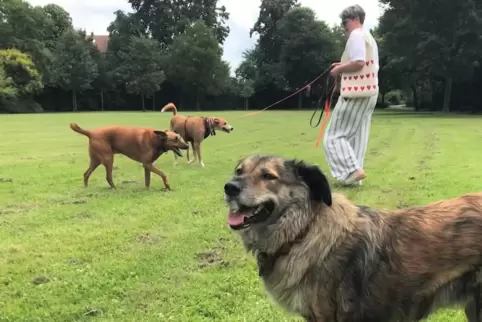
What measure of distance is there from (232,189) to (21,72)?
211 feet

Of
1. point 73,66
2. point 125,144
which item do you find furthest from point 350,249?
point 73,66

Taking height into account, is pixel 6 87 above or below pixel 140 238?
above

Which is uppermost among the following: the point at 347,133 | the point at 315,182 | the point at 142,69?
the point at 142,69

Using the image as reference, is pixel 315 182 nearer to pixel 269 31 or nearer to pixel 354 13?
pixel 354 13

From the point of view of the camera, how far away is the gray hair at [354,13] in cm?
788

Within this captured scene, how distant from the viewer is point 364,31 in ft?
25.8

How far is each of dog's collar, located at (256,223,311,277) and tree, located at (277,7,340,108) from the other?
64.3 meters

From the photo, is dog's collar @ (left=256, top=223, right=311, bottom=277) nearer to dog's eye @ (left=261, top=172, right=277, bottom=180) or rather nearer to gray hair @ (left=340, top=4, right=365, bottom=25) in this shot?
dog's eye @ (left=261, top=172, right=277, bottom=180)

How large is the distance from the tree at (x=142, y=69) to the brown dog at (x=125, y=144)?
55.6 m

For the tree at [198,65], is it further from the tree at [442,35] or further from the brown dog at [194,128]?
the brown dog at [194,128]

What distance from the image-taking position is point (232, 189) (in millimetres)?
3234

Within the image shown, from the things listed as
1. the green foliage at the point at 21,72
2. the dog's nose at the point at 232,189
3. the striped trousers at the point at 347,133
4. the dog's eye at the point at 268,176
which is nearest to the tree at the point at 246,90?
the green foliage at the point at 21,72

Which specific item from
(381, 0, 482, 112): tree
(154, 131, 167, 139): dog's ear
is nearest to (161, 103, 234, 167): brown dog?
(154, 131, 167, 139): dog's ear

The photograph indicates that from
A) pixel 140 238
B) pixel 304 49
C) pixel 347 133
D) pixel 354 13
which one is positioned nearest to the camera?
pixel 140 238
